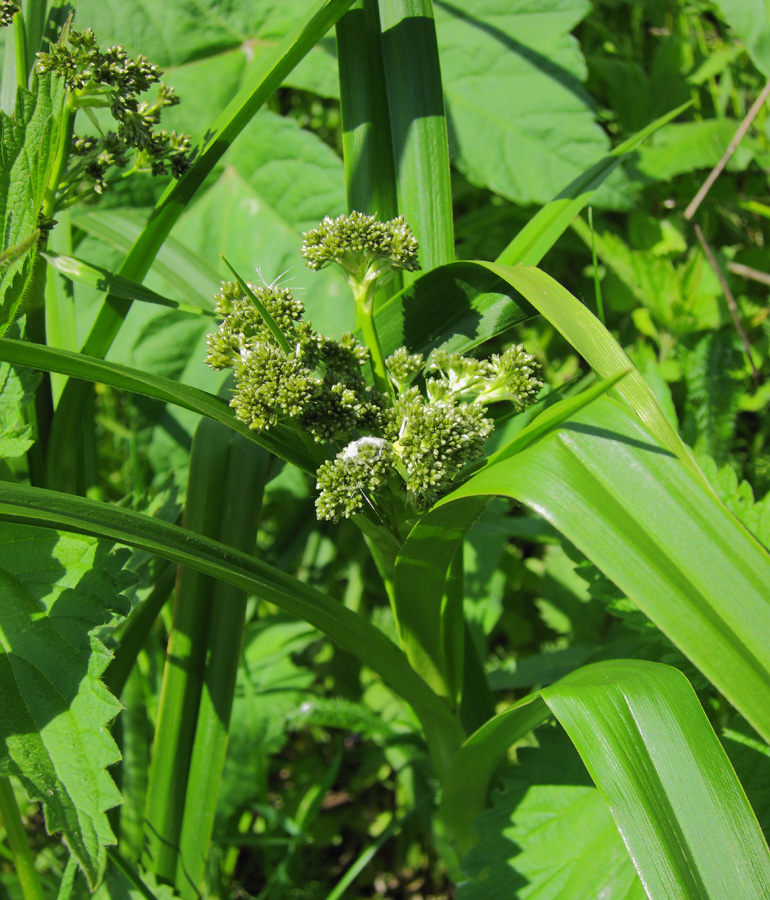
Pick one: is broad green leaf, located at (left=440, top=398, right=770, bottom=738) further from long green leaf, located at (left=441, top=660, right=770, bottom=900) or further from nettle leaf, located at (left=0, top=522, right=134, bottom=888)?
nettle leaf, located at (left=0, top=522, right=134, bottom=888)

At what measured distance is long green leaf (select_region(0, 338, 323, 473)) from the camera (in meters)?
0.82

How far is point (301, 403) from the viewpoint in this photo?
0.87 m

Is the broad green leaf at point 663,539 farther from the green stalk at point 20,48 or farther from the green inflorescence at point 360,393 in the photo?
the green stalk at point 20,48

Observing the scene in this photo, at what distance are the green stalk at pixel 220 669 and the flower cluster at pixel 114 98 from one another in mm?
455

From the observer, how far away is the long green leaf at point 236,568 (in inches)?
32.6

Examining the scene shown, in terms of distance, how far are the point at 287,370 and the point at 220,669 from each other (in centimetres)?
61

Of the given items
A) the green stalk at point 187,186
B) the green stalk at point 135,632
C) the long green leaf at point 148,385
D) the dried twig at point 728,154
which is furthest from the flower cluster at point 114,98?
the dried twig at point 728,154

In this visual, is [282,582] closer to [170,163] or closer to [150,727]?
[170,163]

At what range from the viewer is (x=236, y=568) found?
0.93 meters

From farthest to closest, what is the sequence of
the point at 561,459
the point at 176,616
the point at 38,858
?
the point at 38,858, the point at 176,616, the point at 561,459

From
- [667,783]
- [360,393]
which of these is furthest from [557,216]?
[667,783]

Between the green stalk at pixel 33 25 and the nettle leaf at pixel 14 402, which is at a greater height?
the green stalk at pixel 33 25

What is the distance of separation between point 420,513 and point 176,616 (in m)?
0.50

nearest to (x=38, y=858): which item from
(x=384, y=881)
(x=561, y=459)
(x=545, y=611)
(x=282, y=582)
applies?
(x=384, y=881)
